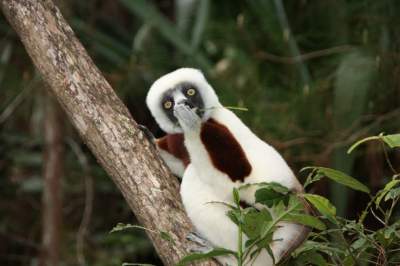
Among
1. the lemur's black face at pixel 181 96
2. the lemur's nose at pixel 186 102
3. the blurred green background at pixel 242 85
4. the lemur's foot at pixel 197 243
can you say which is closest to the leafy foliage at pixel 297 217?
the lemur's foot at pixel 197 243

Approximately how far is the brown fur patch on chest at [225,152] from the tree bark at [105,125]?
8.4 inches

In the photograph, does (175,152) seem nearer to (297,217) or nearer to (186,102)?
(186,102)

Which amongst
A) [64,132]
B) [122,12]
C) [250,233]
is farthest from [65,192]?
[250,233]

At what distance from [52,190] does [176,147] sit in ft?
9.08

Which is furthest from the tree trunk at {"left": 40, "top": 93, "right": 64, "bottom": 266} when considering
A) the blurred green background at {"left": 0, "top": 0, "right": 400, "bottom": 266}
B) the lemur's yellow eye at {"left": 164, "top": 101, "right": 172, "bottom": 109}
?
the lemur's yellow eye at {"left": 164, "top": 101, "right": 172, "bottom": 109}

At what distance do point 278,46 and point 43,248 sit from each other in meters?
2.62

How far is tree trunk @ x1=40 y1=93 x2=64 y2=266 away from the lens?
596 cm

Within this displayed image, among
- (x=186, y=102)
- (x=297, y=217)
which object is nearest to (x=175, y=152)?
(x=186, y=102)

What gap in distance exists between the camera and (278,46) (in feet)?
19.1

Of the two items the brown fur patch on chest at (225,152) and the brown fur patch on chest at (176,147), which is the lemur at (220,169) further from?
the brown fur patch on chest at (176,147)

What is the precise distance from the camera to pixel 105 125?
2.98m

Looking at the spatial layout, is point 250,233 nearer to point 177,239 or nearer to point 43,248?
point 177,239

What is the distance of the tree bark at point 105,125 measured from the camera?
114 inches

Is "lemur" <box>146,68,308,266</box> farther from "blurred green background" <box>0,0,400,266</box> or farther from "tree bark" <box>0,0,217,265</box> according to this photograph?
"blurred green background" <box>0,0,400,266</box>
